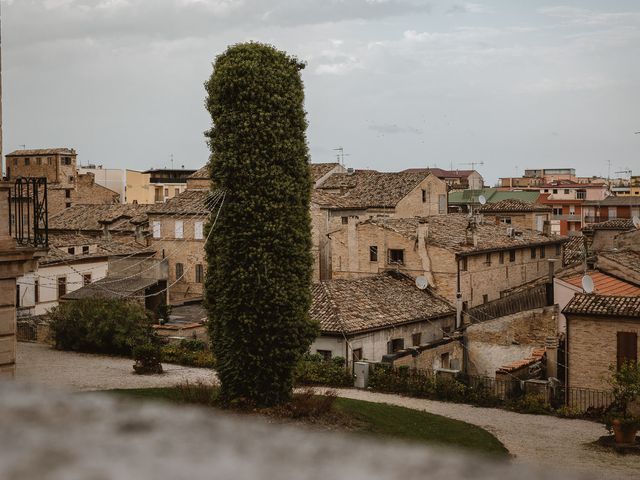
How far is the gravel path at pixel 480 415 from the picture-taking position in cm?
1675

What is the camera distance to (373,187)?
51312mm

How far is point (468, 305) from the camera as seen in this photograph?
116ft

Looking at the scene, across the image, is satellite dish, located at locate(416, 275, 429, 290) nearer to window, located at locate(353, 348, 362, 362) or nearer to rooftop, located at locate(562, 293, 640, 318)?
window, located at locate(353, 348, 362, 362)

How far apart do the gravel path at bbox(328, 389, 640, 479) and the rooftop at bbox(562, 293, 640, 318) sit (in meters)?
3.65

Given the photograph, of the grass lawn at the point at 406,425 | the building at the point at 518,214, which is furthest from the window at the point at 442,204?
the grass lawn at the point at 406,425

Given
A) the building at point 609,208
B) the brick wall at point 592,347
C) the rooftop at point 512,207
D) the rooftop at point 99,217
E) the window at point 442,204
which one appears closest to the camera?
the brick wall at point 592,347

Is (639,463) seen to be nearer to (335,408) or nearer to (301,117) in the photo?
(335,408)

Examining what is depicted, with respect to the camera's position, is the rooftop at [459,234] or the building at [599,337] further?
the rooftop at [459,234]

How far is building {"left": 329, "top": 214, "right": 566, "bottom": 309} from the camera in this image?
114ft

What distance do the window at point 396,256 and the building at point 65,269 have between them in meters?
13.5

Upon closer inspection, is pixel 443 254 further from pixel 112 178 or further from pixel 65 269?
pixel 112 178

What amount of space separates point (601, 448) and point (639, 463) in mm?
1179

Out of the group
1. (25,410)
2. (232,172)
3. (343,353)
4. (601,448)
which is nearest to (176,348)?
(343,353)

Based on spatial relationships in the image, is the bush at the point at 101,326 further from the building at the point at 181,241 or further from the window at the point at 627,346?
the window at the point at 627,346
